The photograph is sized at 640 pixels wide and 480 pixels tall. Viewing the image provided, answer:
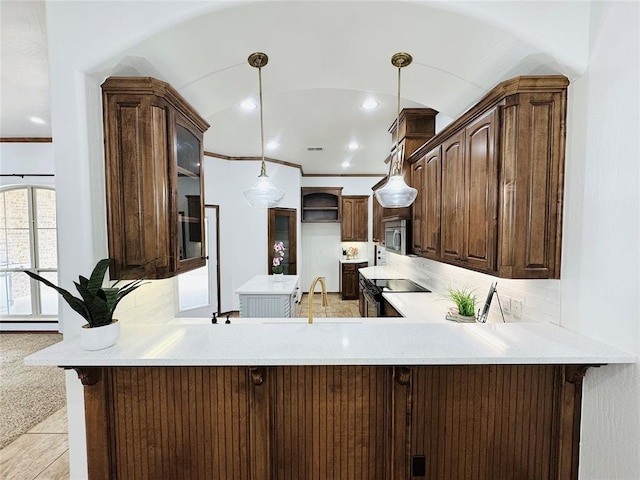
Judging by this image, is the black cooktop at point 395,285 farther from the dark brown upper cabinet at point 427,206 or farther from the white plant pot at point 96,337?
the white plant pot at point 96,337

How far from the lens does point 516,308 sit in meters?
1.98

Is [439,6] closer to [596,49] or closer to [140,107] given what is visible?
[596,49]

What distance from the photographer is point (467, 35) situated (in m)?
1.53

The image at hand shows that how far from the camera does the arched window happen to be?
445cm

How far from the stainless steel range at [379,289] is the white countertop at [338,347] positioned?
5.81ft

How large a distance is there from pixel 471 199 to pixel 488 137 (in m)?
0.40

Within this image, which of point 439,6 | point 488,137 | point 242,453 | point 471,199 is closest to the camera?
point 439,6

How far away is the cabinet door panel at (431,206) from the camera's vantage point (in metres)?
2.38

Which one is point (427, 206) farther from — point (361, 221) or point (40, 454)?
point (361, 221)

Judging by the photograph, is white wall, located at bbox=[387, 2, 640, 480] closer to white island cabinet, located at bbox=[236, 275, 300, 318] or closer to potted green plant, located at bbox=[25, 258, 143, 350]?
potted green plant, located at bbox=[25, 258, 143, 350]

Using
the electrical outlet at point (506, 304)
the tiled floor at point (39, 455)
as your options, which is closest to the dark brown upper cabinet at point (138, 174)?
the tiled floor at point (39, 455)

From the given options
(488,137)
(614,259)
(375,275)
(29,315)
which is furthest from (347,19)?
(29,315)

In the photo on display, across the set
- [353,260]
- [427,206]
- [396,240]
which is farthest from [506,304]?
[353,260]

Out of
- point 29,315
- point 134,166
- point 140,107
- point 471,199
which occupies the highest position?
point 140,107
